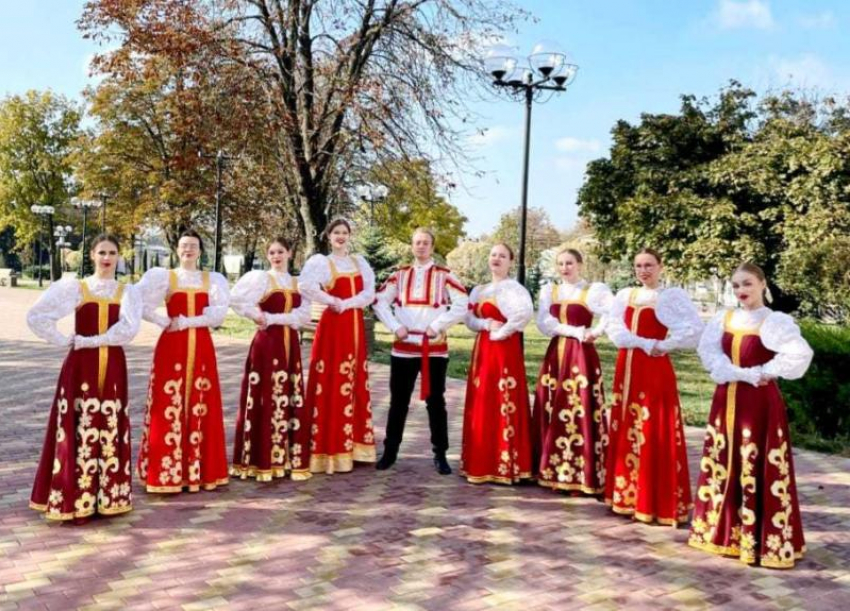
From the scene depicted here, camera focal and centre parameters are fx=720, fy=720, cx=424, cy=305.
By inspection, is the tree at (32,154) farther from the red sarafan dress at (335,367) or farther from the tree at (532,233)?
the red sarafan dress at (335,367)

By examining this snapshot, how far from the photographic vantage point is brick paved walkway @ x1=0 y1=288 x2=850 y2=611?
3.74 metres

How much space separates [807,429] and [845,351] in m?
0.99

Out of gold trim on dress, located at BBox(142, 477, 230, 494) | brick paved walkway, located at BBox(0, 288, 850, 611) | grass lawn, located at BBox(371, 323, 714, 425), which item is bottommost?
brick paved walkway, located at BBox(0, 288, 850, 611)

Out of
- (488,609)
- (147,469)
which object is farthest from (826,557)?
(147,469)

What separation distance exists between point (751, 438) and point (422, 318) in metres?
2.66

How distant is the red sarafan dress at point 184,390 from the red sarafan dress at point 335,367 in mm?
801

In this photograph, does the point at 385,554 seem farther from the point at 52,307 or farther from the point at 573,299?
the point at 52,307

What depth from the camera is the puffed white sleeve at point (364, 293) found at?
5.93 m

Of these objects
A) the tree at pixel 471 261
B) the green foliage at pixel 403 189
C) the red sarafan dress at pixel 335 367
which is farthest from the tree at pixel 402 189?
the tree at pixel 471 261

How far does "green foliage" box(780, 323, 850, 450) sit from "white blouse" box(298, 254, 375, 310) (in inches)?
204

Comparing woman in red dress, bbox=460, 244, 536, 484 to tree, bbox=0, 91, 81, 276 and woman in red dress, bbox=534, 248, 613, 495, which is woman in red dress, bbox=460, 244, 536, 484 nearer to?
woman in red dress, bbox=534, 248, 613, 495

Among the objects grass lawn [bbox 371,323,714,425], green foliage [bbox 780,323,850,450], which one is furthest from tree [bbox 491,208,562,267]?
green foliage [bbox 780,323,850,450]

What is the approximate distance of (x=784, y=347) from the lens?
413cm

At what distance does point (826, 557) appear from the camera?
176 inches
